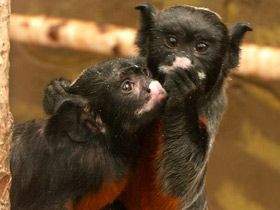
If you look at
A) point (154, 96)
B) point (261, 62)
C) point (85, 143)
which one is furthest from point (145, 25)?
point (261, 62)

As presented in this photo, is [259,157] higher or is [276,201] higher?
[259,157]

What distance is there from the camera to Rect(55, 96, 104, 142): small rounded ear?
406 centimetres

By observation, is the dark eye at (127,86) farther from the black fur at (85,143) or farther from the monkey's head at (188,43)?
the monkey's head at (188,43)

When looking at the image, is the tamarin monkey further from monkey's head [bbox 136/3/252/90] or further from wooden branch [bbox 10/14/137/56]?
wooden branch [bbox 10/14/137/56]

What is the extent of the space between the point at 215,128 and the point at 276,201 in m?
4.44

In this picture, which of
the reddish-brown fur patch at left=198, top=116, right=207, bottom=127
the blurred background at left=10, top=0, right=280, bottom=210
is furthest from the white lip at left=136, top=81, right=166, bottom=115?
the blurred background at left=10, top=0, right=280, bottom=210

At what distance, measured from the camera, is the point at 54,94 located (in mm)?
4461

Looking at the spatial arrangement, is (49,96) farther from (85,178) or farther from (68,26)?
(68,26)

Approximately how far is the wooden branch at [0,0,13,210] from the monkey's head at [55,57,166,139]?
82 centimetres

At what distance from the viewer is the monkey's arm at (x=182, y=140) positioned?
408 cm

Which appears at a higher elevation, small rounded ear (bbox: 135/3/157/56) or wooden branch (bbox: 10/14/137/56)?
small rounded ear (bbox: 135/3/157/56)

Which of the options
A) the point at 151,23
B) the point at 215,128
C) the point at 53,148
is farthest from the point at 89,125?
the point at 215,128

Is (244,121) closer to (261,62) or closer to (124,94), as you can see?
(261,62)

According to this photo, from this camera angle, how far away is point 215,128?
4.93 meters
